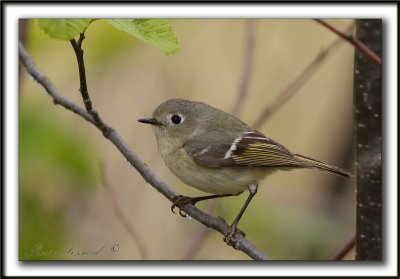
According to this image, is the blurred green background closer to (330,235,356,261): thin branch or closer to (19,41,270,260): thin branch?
(19,41,270,260): thin branch

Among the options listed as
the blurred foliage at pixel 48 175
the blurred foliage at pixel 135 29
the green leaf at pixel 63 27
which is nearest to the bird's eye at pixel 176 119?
the blurred foliage at pixel 48 175

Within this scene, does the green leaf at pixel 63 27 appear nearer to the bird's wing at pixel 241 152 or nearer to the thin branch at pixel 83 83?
the thin branch at pixel 83 83

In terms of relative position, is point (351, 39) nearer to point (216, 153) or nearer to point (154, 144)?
point (216, 153)

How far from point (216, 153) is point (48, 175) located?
52 cm

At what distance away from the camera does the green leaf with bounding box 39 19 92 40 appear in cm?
124

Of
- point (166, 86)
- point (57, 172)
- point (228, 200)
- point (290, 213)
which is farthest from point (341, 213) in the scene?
point (57, 172)

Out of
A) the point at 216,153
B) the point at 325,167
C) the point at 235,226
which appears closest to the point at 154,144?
the point at 216,153

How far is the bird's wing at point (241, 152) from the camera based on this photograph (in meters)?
1.84

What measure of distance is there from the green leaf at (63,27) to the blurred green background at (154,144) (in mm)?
555

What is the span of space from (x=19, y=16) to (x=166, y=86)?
72cm

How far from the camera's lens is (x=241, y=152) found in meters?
1.89

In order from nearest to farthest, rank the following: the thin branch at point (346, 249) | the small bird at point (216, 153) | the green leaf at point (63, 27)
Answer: the green leaf at point (63, 27) → the thin branch at point (346, 249) → the small bird at point (216, 153)

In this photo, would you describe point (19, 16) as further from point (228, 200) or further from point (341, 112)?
point (341, 112)

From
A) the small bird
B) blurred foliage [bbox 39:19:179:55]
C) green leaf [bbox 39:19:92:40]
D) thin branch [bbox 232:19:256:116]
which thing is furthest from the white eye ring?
green leaf [bbox 39:19:92:40]
